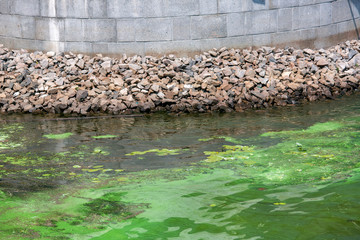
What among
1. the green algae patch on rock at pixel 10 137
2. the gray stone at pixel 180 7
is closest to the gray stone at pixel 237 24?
the gray stone at pixel 180 7

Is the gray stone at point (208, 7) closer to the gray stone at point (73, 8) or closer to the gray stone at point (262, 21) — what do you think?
the gray stone at point (262, 21)

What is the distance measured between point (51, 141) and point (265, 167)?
3537mm

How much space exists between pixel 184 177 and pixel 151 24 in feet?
19.6

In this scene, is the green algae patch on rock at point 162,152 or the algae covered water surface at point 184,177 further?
the green algae patch on rock at point 162,152

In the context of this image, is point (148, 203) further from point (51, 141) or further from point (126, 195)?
point (51, 141)

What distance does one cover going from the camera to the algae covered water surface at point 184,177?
4188 millimetres

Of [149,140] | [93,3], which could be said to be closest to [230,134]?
[149,140]

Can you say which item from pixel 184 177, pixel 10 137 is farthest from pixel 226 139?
pixel 10 137

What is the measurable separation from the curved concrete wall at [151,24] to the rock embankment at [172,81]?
30 centimetres

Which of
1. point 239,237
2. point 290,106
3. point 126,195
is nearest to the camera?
point 239,237

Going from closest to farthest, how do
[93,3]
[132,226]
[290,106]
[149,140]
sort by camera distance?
[132,226], [149,140], [290,106], [93,3]

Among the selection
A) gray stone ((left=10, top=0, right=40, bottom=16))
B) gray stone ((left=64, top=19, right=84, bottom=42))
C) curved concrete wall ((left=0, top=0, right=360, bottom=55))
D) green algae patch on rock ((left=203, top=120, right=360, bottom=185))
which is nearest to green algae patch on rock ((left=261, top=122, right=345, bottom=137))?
green algae patch on rock ((left=203, top=120, right=360, bottom=185))

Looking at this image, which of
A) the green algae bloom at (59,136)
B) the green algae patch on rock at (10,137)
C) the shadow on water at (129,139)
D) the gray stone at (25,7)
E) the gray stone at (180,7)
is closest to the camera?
the shadow on water at (129,139)

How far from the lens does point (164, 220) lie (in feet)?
14.3
